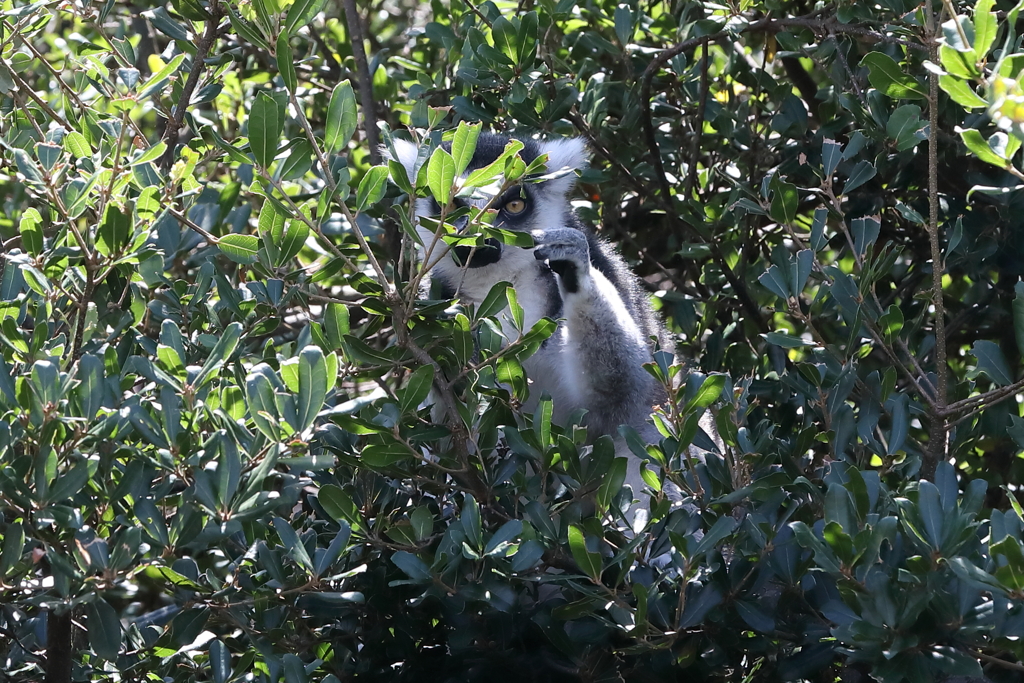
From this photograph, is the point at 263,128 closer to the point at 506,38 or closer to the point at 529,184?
the point at 506,38

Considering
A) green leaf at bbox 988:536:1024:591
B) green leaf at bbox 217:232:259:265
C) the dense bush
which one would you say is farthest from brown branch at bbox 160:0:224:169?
green leaf at bbox 988:536:1024:591

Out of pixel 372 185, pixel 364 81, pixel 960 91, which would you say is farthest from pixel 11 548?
pixel 364 81

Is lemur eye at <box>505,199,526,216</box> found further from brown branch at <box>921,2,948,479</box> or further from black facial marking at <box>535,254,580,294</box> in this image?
brown branch at <box>921,2,948,479</box>

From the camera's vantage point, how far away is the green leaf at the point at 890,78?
2262 mm

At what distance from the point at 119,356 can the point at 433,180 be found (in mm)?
956

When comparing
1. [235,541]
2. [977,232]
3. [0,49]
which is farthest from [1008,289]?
[0,49]

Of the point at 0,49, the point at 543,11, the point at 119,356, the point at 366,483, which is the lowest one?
the point at 366,483

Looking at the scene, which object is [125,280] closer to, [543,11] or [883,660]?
Result: [543,11]

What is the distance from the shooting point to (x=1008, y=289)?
10.4ft

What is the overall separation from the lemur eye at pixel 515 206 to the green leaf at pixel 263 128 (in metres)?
1.70

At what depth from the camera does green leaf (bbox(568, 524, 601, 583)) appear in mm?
1939

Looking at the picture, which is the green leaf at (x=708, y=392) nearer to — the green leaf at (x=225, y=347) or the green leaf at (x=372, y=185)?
the green leaf at (x=372, y=185)

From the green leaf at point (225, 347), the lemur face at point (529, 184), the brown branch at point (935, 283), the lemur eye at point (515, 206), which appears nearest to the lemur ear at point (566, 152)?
the lemur face at point (529, 184)

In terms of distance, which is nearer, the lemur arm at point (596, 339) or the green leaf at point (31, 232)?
the green leaf at point (31, 232)
